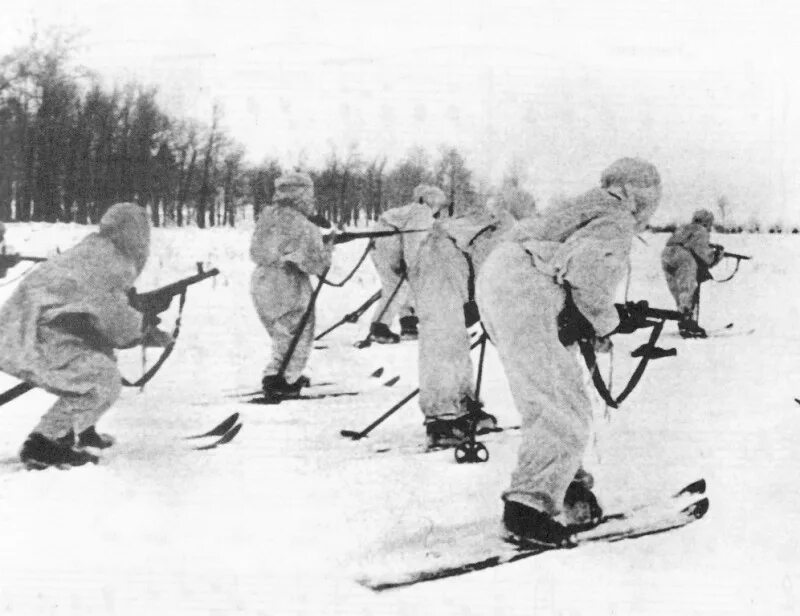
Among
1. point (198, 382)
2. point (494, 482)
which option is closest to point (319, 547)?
point (494, 482)

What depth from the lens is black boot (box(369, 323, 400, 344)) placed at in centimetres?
522

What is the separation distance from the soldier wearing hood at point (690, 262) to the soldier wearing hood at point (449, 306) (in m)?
0.76

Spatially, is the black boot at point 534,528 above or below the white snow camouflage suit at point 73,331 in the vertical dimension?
below

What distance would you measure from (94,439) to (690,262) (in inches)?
105

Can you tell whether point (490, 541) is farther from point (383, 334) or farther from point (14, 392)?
point (383, 334)

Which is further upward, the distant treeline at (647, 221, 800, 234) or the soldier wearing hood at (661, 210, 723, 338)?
the distant treeline at (647, 221, 800, 234)

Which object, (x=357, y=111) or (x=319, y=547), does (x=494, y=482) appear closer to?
(x=319, y=547)

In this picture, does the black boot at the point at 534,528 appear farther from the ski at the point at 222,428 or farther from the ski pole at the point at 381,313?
the ski pole at the point at 381,313

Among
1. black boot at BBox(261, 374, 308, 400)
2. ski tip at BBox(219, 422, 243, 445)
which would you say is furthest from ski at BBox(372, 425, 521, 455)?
black boot at BBox(261, 374, 308, 400)

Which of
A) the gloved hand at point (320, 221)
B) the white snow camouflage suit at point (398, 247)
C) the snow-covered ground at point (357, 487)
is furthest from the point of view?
the gloved hand at point (320, 221)

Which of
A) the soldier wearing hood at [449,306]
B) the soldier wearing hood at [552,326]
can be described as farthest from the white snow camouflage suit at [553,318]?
the soldier wearing hood at [449,306]

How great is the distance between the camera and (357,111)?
4.12 m

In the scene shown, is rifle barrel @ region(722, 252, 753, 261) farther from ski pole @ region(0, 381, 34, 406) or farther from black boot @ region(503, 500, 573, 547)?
ski pole @ region(0, 381, 34, 406)

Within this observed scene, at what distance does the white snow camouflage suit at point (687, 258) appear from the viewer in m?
3.83
